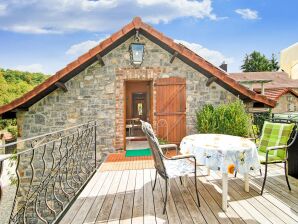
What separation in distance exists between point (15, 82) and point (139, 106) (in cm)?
2178

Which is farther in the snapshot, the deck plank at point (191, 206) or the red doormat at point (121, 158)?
the red doormat at point (121, 158)

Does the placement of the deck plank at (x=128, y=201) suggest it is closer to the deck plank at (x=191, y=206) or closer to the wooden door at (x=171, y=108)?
the deck plank at (x=191, y=206)

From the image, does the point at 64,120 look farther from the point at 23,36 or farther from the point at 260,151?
the point at 23,36

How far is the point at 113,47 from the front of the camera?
253 inches

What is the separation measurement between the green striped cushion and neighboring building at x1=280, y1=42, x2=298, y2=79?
76.5 ft

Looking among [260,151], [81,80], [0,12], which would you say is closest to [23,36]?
[0,12]

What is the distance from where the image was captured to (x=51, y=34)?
100 ft

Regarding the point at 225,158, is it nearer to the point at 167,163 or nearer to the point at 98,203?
the point at 167,163

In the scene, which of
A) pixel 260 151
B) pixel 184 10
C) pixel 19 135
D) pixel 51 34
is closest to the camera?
pixel 260 151

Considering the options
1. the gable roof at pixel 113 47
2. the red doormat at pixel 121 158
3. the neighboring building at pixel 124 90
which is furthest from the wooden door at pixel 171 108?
the red doormat at pixel 121 158

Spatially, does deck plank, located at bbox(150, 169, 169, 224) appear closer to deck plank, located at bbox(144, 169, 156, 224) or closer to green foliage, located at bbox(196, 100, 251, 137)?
deck plank, located at bbox(144, 169, 156, 224)

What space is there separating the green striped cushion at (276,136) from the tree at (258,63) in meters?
38.1

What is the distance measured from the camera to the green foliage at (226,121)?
5.96 metres

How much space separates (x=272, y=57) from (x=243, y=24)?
27.9m
